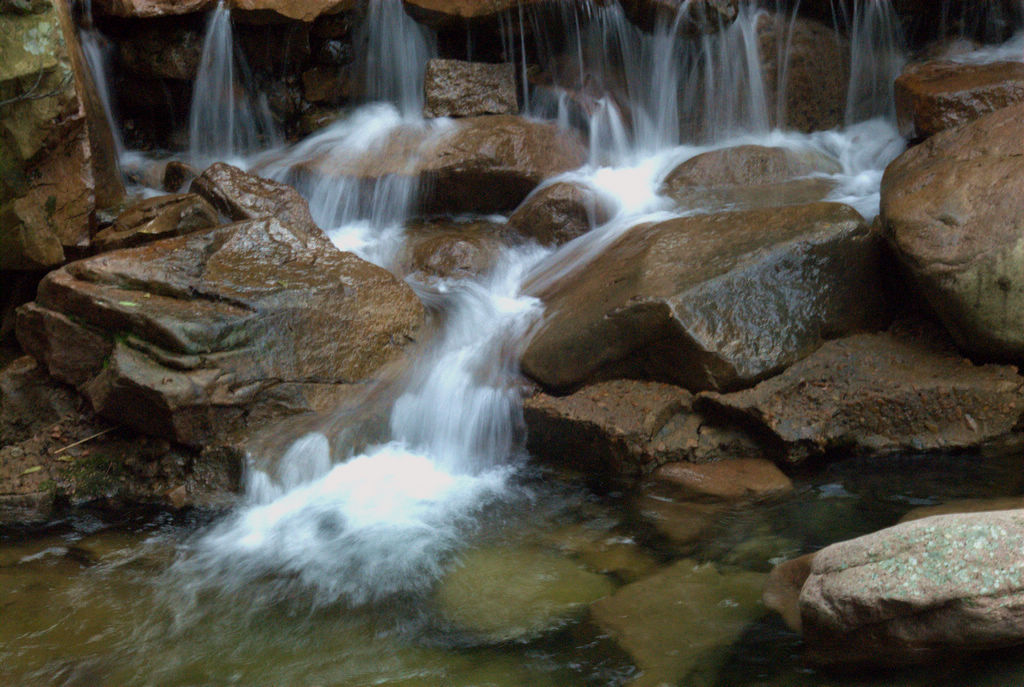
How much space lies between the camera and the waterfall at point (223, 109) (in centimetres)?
873

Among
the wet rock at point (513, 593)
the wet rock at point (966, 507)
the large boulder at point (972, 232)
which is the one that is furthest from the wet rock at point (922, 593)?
the large boulder at point (972, 232)

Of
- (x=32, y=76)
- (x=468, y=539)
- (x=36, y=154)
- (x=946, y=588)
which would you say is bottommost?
(x=468, y=539)

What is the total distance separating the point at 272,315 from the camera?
205 inches

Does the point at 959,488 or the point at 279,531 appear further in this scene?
the point at 279,531

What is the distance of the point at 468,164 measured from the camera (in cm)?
769

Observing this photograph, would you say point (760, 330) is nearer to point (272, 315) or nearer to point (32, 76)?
point (272, 315)

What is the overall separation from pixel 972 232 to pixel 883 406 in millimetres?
1107

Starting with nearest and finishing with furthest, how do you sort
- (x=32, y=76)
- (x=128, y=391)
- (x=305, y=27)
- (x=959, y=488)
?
(x=959, y=488) → (x=128, y=391) → (x=32, y=76) → (x=305, y=27)

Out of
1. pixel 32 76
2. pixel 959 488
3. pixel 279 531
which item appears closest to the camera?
pixel 959 488

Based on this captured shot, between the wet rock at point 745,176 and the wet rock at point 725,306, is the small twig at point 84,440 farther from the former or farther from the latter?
the wet rock at point 745,176

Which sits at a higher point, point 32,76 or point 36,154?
point 32,76

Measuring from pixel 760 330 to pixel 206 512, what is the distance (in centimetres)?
352

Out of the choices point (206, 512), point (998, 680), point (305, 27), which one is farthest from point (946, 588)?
point (305, 27)

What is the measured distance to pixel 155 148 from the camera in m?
8.96
